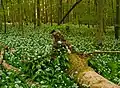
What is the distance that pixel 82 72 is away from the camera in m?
8.31

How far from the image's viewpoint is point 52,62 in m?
9.37

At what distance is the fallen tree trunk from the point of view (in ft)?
23.6

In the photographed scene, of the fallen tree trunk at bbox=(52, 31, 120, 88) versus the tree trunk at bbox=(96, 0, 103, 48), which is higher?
the tree trunk at bbox=(96, 0, 103, 48)

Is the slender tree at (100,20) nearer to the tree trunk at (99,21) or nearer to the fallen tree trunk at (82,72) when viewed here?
the tree trunk at (99,21)

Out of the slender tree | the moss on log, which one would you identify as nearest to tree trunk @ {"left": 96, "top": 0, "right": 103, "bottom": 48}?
the slender tree

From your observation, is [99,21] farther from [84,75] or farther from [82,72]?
[84,75]

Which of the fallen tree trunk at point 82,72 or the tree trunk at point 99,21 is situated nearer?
the fallen tree trunk at point 82,72

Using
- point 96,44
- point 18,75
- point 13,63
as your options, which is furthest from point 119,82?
point 96,44

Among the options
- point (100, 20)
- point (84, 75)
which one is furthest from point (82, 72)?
point (100, 20)

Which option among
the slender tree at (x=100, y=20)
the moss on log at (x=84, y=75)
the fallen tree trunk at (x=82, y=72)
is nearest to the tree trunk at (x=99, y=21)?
the slender tree at (x=100, y=20)

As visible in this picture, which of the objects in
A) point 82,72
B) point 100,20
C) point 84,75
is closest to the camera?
point 84,75

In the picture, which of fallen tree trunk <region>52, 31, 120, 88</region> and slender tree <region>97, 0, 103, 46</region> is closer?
fallen tree trunk <region>52, 31, 120, 88</region>

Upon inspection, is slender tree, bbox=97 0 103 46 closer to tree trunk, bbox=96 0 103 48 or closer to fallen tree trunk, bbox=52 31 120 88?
tree trunk, bbox=96 0 103 48

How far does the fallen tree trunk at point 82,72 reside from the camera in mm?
7207
